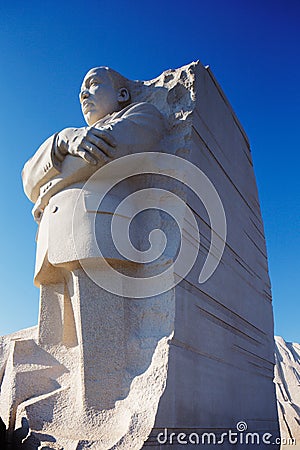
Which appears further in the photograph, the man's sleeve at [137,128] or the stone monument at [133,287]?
the man's sleeve at [137,128]

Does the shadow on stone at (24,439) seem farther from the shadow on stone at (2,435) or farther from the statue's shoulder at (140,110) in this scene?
the statue's shoulder at (140,110)

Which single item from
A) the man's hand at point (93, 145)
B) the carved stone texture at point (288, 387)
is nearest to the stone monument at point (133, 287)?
the man's hand at point (93, 145)

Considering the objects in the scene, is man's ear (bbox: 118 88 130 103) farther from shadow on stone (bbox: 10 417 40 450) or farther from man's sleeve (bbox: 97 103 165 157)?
shadow on stone (bbox: 10 417 40 450)

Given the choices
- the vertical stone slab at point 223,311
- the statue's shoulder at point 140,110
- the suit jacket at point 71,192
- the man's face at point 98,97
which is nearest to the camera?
the vertical stone slab at point 223,311

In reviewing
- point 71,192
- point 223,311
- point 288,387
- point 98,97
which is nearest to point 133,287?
point 71,192

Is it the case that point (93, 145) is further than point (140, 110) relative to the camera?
No

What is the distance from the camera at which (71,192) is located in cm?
360

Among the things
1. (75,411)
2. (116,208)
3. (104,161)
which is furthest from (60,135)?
(75,411)

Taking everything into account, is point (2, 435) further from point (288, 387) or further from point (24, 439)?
point (288, 387)

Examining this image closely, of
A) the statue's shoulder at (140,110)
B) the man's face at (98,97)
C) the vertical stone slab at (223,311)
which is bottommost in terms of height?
the vertical stone slab at (223,311)

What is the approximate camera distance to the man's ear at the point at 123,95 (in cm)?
429

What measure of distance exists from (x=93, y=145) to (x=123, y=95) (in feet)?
3.66

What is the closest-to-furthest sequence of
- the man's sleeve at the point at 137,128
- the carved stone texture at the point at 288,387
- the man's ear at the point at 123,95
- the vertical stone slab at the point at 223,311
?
1. the vertical stone slab at the point at 223,311
2. the man's sleeve at the point at 137,128
3. the man's ear at the point at 123,95
4. the carved stone texture at the point at 288,387

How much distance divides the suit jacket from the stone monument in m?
0.01
